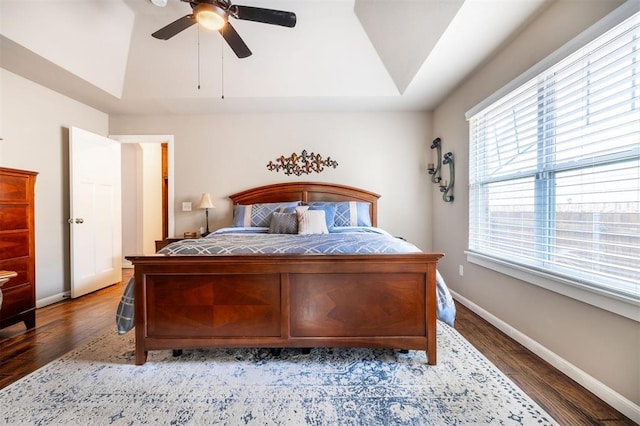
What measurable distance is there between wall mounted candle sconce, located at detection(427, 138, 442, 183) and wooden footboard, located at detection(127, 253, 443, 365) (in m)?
2.15

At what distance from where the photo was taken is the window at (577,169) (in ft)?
4.56

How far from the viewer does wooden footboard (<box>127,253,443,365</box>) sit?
1.75 metres

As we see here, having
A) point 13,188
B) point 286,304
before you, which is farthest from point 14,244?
point 286,304

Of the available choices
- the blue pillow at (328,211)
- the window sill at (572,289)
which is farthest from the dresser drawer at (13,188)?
the window sill at (572,289)

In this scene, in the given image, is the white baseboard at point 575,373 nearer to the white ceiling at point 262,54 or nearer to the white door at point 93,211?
the white ceiling at point 262,54

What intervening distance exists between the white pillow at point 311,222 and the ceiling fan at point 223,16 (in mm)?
1679

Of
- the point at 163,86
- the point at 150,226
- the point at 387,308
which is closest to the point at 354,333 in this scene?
the point at 387,308

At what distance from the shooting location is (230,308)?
1764 mm

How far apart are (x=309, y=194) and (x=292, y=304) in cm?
212

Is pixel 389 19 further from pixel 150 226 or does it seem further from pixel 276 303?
pixel 150 226

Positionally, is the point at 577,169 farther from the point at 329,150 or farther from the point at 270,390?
the point at 329,150

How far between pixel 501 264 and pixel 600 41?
62.3 inches

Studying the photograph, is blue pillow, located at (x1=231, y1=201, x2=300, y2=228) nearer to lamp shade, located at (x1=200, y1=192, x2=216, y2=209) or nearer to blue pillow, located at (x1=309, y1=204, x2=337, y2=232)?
blue pillow, located at (x1=309, y1=204, x2=337, y2=232)

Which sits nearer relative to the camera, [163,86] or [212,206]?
[163,86]
